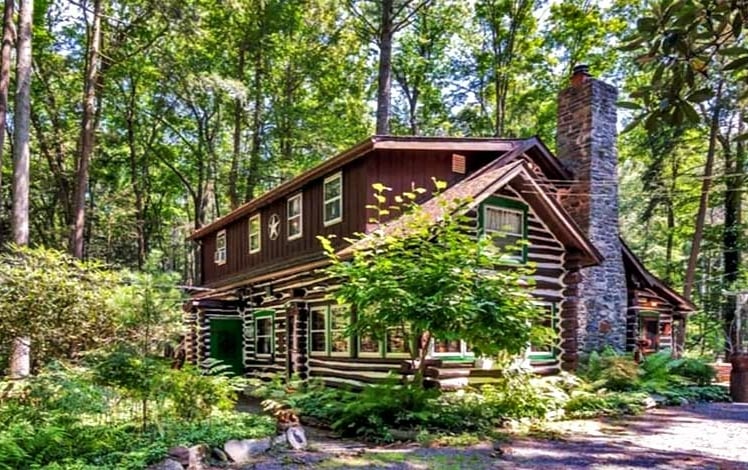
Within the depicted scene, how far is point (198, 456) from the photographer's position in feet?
22.1

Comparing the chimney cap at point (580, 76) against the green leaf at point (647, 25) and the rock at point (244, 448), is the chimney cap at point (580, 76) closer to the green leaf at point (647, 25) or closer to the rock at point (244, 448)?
the rock at point (244, 448)

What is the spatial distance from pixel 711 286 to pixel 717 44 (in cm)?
2555

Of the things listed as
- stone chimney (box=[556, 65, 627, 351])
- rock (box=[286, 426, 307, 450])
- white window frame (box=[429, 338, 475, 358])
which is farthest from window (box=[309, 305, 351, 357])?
stone chimney (box=[556, 65, 627, 351])

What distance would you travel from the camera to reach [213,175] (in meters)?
28.3

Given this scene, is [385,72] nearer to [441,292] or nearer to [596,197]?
[596,197]

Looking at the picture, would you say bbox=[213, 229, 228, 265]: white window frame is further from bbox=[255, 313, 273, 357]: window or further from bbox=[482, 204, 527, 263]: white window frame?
bbox=[482, 204, 527, 263]: white window frame

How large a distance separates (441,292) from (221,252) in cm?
1427

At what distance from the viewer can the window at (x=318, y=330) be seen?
1398cm

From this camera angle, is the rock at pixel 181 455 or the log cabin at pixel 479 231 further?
the log cabin at pixel 479 231

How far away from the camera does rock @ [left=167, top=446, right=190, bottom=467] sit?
21.4ft

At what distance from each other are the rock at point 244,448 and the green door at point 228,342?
436 inches

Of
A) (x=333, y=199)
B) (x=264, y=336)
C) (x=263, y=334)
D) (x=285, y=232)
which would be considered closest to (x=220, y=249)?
(x=263, y=334)

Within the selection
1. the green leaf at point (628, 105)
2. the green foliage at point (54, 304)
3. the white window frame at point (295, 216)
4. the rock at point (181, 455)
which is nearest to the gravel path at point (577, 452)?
the rock at point (181, 455)

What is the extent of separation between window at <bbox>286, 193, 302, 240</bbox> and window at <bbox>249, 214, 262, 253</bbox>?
7.14ft
